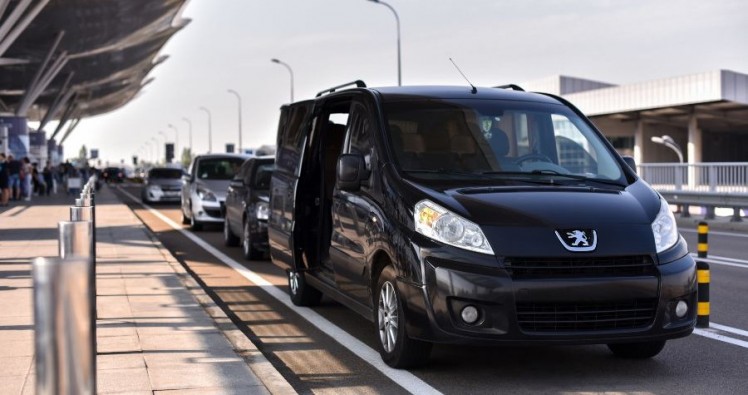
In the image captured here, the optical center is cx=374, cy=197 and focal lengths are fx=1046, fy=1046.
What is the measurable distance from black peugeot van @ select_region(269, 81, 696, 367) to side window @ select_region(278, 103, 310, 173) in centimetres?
115

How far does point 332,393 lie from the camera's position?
6238mm

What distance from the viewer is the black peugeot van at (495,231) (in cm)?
617

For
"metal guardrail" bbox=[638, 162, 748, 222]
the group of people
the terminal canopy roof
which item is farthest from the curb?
the terminal canopy roof

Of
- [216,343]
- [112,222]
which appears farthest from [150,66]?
[216,343]

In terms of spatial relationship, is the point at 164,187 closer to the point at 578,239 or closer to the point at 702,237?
the point at 702,237

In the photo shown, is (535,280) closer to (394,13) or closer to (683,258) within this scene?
(683,258)

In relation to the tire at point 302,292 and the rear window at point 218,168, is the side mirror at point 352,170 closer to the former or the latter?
the tire at point 302,292

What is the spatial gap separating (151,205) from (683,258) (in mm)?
32099

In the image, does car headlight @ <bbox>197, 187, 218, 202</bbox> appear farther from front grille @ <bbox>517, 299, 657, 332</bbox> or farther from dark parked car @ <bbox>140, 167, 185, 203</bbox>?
front grille @ <bbox>517, 299, 657, 332</bbox>

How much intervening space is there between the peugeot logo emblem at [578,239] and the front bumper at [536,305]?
0.19m

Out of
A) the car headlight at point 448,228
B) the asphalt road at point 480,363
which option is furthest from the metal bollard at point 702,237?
the car headlight at point 448,228

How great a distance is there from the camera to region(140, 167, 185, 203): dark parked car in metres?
36.5

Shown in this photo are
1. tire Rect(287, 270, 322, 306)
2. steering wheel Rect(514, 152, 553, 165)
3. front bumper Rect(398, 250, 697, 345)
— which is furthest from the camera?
tire Rect(287, 270, 322, 306)

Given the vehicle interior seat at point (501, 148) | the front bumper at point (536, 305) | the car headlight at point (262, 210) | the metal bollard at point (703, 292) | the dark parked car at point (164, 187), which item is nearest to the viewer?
the front bumper at point (536, 305)
